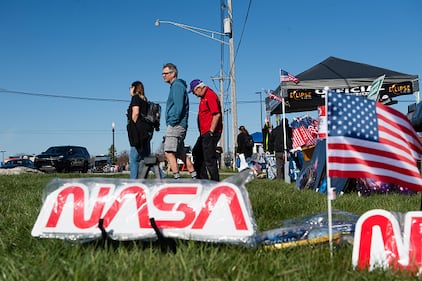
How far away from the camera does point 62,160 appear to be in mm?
26469

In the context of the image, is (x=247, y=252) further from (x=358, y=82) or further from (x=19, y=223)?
(x=358, y=82)

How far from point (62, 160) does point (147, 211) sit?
82.3 feet

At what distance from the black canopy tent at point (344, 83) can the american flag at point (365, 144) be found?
30.8 ft

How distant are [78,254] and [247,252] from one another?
3.04 feet

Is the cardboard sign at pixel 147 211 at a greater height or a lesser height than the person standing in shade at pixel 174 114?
lesser

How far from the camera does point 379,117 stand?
110 inches

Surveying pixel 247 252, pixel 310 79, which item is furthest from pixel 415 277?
pixel 310 79

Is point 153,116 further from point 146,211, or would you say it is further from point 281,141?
point 281,141

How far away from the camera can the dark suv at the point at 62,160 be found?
2636cm

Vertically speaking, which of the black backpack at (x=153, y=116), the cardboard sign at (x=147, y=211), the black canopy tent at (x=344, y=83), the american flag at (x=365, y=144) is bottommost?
the cardboard sign at (x=147, y=211)

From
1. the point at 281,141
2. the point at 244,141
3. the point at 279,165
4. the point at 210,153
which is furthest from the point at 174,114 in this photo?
the point at 244,141

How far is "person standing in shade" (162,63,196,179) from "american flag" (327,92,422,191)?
13.5 ft

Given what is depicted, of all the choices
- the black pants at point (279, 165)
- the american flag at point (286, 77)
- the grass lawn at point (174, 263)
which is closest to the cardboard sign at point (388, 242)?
the grass lawn at point (174, 263)

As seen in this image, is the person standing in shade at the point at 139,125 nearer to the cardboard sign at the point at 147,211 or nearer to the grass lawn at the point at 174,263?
the grass lawn at the point at 174,263
